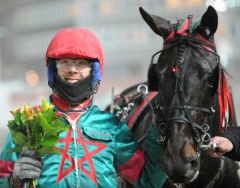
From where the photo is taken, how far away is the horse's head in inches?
110

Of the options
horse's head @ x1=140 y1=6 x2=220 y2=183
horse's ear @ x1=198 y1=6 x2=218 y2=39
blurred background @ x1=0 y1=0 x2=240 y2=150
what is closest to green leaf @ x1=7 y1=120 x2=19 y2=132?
horse's head @ x1=140 y1=6 x2=220 y2=183

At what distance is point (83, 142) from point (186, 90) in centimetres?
67

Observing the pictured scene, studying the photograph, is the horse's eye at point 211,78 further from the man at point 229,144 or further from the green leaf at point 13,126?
the green leaf at point 13,126

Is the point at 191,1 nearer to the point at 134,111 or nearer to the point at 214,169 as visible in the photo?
the point at 134,111

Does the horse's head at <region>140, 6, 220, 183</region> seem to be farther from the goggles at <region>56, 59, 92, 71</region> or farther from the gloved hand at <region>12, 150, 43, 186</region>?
the gloved hand at <region>12, 150, 43, 186</region>

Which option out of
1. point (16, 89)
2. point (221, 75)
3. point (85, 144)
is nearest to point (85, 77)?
point (85, 144)

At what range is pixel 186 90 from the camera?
2.93 meters

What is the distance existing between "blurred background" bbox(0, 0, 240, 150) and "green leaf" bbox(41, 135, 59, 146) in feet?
18.8

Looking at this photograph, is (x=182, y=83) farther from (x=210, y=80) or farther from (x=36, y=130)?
(x=36, y=130)

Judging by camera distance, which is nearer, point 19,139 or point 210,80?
point 19,139

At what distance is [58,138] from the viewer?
284 cm

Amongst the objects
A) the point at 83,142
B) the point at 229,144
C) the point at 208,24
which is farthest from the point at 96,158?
the point at 208,24

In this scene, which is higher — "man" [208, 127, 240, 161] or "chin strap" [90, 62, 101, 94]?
"chin strap" [90, 62, 101, 94]

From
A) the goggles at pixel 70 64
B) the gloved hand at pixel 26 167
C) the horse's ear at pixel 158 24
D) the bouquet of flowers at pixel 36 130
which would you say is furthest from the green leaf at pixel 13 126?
the horse's ear at pixel 158 24
